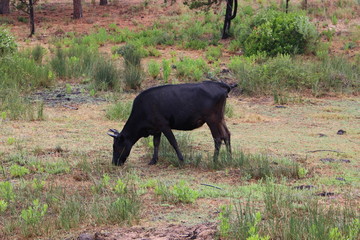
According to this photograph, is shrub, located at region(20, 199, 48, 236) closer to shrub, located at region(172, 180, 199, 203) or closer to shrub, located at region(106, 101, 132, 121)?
shrub, located at region(172, 180, 199, 203)

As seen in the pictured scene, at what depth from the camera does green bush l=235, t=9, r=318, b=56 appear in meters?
23.2

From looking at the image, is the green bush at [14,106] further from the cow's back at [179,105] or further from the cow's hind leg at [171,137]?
the cow's hind leg at [171,137]

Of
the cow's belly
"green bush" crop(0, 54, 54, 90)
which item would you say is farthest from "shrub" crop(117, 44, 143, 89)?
the cow's belly

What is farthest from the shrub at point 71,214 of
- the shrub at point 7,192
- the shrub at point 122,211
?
the shrub at point 7,192

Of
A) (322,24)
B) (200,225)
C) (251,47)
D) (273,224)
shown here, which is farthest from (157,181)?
(322,24)

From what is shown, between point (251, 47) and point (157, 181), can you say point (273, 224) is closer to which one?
point (157, 181)

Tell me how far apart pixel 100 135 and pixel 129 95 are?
17.3 ft

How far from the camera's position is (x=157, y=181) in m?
8.69

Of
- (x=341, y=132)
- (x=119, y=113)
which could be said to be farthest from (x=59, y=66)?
(x=341, y=132)

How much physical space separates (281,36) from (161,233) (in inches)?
714

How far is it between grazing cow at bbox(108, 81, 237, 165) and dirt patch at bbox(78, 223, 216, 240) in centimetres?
367

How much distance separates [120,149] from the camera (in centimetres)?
1012

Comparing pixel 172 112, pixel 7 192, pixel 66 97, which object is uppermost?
pixel 172 112

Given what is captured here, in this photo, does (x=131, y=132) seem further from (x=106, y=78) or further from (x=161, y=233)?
(x=106, y=78)
